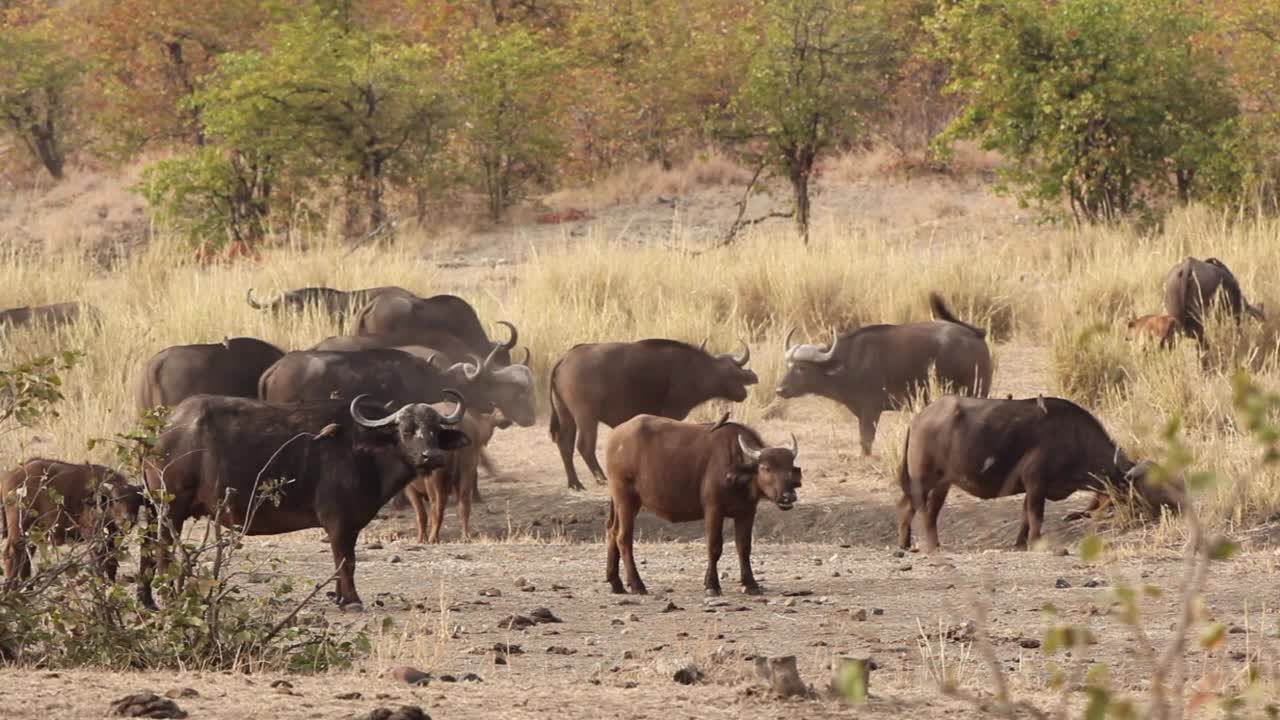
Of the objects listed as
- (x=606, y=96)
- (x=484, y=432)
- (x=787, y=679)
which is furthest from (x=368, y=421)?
(x=606, y=96)

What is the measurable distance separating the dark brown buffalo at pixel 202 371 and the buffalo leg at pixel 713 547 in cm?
493

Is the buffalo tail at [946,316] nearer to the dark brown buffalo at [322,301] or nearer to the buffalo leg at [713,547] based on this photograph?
the dark brown buffalo at [322,301]

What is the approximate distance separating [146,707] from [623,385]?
8.60 metres

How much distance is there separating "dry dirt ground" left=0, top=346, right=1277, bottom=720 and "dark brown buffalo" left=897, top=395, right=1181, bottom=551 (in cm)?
36

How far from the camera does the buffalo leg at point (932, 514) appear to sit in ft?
37.0

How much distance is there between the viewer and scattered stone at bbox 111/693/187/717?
209 inches

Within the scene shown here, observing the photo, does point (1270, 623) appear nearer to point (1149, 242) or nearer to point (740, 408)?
point (740, 408)

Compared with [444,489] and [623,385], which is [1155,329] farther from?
[444,489]

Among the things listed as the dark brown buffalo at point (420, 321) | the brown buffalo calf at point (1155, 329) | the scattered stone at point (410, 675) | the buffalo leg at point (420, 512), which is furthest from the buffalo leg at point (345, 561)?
the brown buffalo calf at point (1155, 329)

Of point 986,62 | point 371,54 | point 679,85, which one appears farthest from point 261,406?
point 679,85

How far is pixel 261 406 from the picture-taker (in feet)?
29.9

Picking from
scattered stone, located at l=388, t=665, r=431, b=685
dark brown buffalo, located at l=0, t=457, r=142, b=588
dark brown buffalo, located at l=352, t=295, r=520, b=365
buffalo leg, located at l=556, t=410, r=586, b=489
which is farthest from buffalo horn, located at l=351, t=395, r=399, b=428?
dark brown buffalo, located at l=352, t=295, r=520, b=365

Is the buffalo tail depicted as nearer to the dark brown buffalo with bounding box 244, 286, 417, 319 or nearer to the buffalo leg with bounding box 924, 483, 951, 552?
the buffalo leg with bounding box 924, 483, 951, 552

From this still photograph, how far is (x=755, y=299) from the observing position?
20.1m
